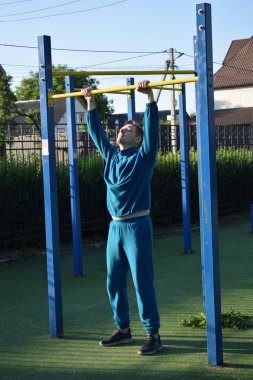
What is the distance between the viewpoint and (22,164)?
11305 millimetres

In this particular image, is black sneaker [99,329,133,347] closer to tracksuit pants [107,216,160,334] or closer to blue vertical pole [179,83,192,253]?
tracksuit pants [107,216,160,334]

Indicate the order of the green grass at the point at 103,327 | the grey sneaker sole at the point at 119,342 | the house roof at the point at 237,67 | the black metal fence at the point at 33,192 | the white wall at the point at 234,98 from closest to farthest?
1. the green grass at the point at 103,327
2. the grey sneaker sole at the point at 119,342
3. the black metal fence at the point at 33,192
4. the house roof at the point at 237,67
5. the white wall at the point at 234,98

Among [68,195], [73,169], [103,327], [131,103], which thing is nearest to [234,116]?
[68,195]

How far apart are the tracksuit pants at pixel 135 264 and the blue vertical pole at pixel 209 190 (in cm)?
57

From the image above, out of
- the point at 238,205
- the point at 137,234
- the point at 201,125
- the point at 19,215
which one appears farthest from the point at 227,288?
the point at 238,205

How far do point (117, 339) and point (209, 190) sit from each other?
1614 mm

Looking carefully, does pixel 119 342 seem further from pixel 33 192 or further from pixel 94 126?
pixel 33 192

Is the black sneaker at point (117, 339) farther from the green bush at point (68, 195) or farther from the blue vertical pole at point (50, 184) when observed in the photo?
the green bush at point (68, 195)

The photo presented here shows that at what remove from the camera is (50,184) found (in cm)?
574

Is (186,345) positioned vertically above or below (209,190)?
below

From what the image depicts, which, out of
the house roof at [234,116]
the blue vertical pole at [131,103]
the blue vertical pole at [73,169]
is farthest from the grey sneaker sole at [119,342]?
the house roof at [234,116]

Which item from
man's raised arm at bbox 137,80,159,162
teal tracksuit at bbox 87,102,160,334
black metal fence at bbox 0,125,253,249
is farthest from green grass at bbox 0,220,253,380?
man's raised arm at bbox 137,80,159,162

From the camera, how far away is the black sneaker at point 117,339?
5426mm

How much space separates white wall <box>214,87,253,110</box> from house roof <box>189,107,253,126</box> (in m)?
2.38
